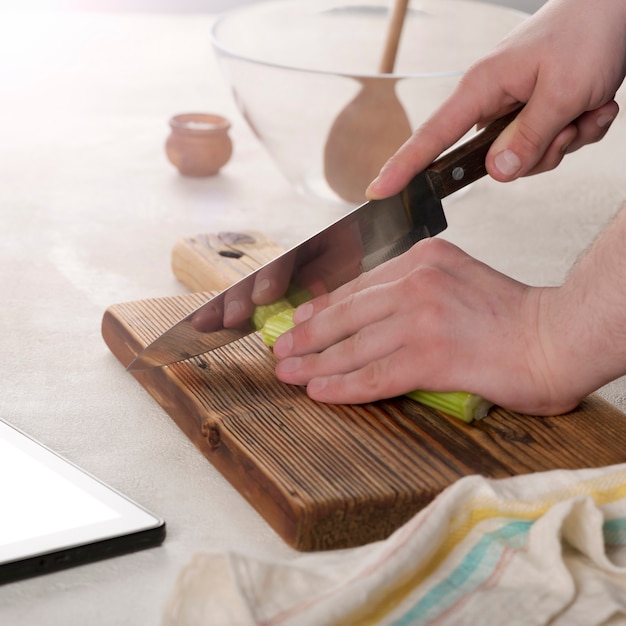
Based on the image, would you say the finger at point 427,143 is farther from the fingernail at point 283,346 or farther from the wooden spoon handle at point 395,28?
the wooden spoon handle at point 395,28

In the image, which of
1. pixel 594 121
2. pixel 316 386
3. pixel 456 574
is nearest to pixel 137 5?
pixel 594 121

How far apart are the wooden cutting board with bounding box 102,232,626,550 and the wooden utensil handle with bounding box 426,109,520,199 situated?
0.77 feet

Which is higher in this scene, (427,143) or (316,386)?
(427,143)

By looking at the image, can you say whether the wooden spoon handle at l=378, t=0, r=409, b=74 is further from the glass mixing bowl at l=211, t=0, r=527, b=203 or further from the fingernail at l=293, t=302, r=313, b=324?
the fingernail at l=293, t=302, r=313, b=324

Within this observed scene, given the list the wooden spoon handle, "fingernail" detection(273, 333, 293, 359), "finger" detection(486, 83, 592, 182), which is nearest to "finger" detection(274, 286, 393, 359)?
"fingernail" detection(273, 333, 293, 359)

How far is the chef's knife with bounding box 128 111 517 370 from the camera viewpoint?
0.98 meters

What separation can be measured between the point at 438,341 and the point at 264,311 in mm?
199

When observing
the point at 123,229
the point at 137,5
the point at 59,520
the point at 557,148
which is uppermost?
the point at 557,148

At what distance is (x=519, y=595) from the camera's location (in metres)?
0.69

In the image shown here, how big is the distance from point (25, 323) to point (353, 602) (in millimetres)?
668

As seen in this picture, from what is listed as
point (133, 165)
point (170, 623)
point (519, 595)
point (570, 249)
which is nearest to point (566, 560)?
point (519, 595)

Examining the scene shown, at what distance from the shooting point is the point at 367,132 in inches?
58.3

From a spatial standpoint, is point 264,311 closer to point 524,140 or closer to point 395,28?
point 524,140

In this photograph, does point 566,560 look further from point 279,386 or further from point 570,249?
point 570,249
